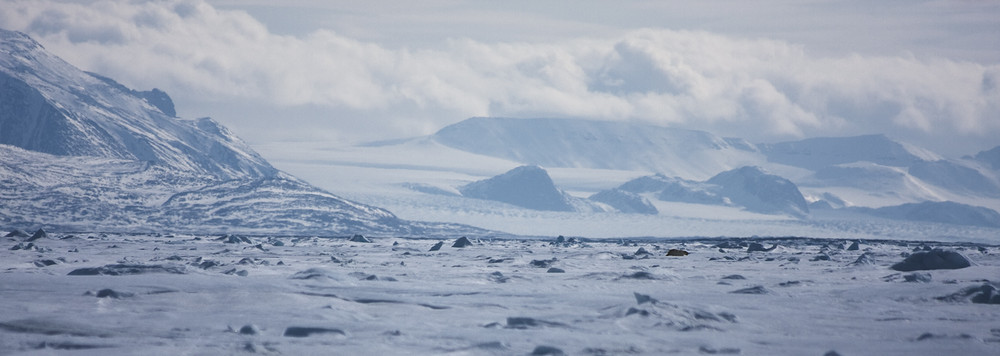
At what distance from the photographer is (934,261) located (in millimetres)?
39875

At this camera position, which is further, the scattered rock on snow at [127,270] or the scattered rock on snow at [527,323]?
the scattered rock on snow at [127,270]

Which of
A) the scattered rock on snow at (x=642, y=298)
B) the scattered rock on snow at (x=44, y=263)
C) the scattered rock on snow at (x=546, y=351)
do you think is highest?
the scattered rock on snow at (x=642, y=298)

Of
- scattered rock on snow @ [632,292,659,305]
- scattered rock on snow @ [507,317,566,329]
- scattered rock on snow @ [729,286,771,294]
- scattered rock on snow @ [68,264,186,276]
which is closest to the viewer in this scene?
scattered rock on snow @ [507,317,566,329]

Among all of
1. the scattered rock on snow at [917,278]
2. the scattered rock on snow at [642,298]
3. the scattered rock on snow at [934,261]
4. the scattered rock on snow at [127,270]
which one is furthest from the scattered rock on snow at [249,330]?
the scattered rock on snow at [934,261]

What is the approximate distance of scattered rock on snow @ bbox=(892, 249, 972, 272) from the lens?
131 ft

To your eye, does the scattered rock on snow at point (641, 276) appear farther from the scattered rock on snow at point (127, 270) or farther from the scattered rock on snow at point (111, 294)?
the scattered rock on snow at point (111, 294)

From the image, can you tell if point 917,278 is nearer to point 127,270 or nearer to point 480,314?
point 480,314

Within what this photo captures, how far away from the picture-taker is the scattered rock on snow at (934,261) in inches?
1571

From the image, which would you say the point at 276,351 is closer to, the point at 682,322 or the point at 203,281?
the point at 682,322

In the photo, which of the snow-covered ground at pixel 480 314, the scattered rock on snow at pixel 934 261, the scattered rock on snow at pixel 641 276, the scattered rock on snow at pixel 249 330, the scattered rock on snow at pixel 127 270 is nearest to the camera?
the snow-covered ground at pixel 480 314

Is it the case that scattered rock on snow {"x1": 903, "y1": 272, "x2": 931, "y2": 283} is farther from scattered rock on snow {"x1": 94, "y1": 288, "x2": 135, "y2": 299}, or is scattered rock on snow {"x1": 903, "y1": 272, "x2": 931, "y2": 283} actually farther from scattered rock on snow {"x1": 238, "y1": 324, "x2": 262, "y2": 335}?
scattered rock on snow {"x1": 94, "y1": 288, "x2": 135, "y2": 299}

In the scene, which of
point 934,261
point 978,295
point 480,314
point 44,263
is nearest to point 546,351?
point 480,314

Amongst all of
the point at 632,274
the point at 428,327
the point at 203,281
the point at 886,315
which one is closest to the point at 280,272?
the point at 203,281

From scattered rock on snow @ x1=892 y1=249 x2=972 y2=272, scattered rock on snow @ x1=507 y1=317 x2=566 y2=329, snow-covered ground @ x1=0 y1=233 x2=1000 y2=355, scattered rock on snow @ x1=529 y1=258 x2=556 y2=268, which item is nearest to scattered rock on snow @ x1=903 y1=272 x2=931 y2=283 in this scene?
snow-covered ground @ x1=0 y1=233 x2=1000 y2=355
